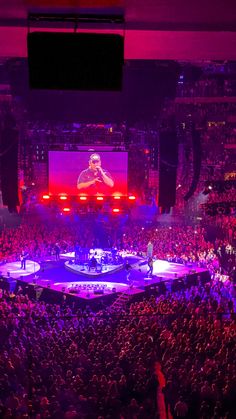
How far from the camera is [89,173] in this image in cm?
1401

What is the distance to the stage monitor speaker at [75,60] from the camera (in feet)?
11.1

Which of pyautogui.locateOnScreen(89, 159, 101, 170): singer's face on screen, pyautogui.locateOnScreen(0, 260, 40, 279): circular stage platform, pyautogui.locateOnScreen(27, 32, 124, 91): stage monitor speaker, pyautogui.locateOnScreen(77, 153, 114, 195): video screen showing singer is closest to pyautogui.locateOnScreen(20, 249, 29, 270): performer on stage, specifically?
pyautogui.locateOnScreen(0, 260, 40, 279): circular stage platform

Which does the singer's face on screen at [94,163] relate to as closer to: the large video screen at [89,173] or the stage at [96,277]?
the large video screen at [89,173]

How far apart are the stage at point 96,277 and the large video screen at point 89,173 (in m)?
3.12

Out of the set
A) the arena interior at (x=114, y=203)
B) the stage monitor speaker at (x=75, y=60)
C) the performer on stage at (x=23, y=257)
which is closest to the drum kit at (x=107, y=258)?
the arena interior at (x=114, y=203)

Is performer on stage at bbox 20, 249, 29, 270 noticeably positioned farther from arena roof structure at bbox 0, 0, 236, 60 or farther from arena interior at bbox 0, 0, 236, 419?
arena roof structure at bbox 0, 0, 236, 60

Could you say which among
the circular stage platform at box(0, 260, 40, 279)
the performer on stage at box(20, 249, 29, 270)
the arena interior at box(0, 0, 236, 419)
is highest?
the arena interior at box(0, 0, 236, 419)

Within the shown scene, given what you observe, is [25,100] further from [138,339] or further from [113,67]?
[113,67]

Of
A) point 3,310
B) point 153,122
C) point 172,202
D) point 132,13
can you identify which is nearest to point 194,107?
point 153,122

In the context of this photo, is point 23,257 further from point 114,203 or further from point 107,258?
point 114,203

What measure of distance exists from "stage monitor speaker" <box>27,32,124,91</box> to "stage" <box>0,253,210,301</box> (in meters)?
10.2

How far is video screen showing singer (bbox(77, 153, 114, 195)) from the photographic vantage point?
13.9 m

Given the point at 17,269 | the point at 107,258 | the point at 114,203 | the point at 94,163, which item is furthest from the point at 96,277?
the point at 94,163

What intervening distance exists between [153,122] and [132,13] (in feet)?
33.0
